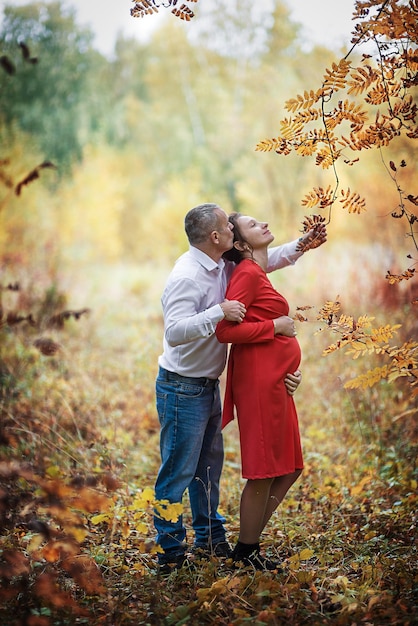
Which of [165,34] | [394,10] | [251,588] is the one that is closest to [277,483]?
[251,588]

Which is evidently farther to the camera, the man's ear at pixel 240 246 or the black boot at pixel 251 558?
the man's ear at pixel 240 246

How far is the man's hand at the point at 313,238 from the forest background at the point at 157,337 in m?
0.12

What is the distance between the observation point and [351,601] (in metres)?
2.93

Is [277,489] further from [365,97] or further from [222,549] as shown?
[365,97]

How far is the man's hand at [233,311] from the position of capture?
3.13 meters

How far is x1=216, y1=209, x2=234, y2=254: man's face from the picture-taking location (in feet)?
11.1

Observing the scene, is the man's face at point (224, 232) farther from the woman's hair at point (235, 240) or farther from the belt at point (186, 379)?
the belt at point (186, 379)

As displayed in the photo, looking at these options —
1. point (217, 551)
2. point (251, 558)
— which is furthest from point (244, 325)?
point (217, 551)

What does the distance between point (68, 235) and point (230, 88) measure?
998 cm

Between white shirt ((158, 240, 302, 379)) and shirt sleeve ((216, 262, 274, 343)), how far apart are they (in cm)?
9

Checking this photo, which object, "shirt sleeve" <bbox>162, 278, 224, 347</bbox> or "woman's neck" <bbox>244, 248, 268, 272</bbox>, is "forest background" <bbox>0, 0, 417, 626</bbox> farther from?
"shirt sleeve" <bbox>162, 278, 224, 347</bbox>

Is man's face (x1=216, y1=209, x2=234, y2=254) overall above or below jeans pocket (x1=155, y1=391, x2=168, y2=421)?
above

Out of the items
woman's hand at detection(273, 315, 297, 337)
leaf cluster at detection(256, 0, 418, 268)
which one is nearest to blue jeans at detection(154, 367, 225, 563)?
woman's hand at detection(273, 315, 297, 337)

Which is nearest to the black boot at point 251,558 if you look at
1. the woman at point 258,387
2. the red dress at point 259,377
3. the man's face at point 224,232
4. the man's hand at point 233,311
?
the woman at point 258,387
